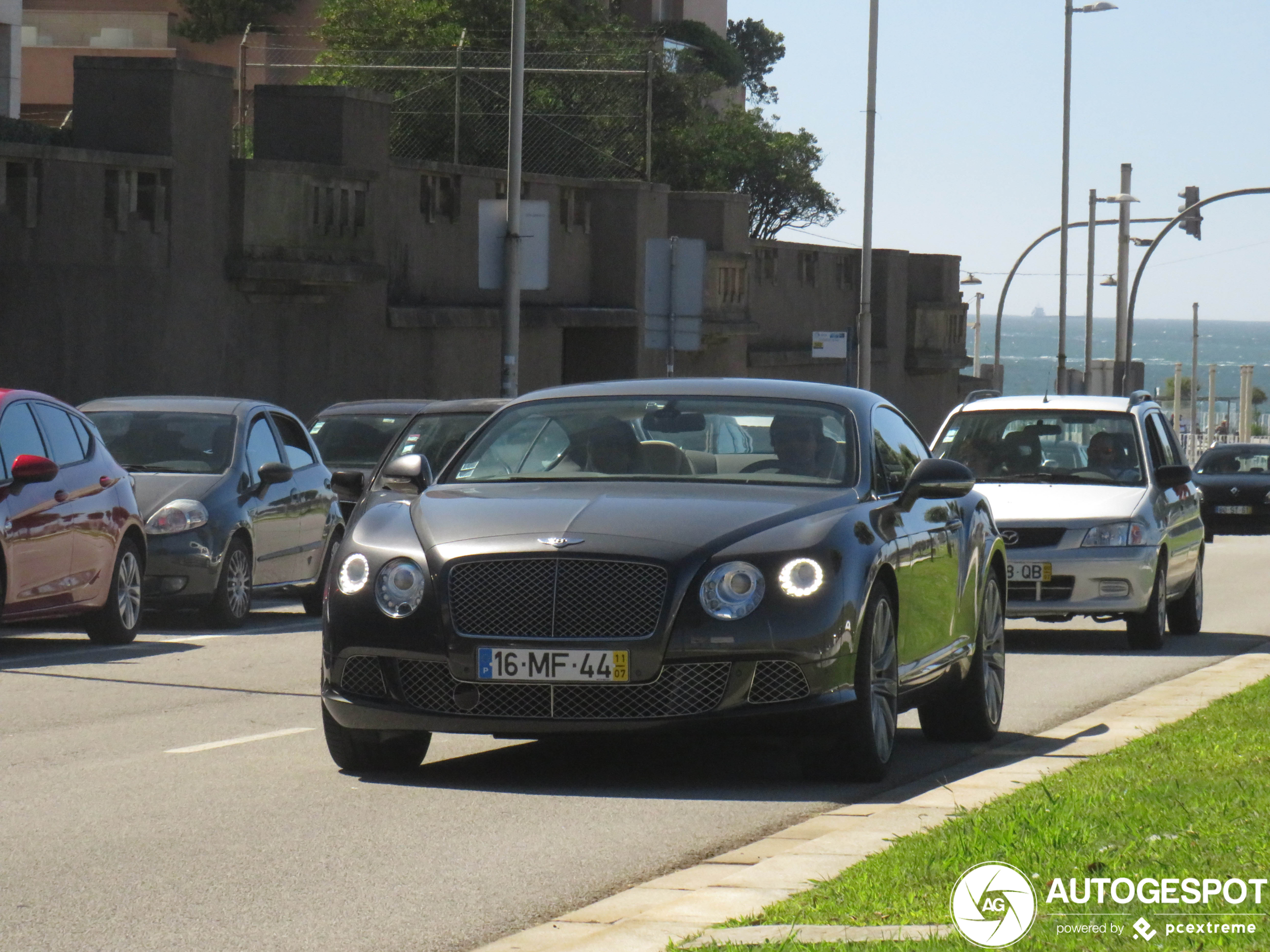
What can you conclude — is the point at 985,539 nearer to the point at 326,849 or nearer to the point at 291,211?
the point at 326,849

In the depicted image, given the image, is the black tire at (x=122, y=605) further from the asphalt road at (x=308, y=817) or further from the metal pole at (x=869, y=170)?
the metal pole at (x=869, y=170)

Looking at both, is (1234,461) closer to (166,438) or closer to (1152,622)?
(1152,622)

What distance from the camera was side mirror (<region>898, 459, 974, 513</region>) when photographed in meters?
9.58

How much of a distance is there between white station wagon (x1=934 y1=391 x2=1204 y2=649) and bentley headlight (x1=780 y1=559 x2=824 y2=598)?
691cm

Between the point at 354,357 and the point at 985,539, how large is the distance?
21343 millimetres

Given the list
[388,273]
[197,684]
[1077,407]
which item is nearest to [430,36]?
[388,273]

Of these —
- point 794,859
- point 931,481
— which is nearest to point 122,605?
point 931,481

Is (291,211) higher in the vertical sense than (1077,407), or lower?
higher

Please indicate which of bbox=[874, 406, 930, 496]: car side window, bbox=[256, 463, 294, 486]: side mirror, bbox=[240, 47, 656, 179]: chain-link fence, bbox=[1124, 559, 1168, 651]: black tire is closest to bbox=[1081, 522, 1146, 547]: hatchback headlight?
bbox=[1124, 559, 1168, 651]: black tire

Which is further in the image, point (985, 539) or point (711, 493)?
point (985, 539)

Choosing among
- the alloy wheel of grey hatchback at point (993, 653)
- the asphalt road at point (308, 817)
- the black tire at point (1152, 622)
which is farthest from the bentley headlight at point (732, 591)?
the black tire at point (1152, 622)

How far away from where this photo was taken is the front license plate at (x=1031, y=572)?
52.3 ft

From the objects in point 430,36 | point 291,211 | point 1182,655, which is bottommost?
point 1182,655

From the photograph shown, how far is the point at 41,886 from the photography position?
6715mm
